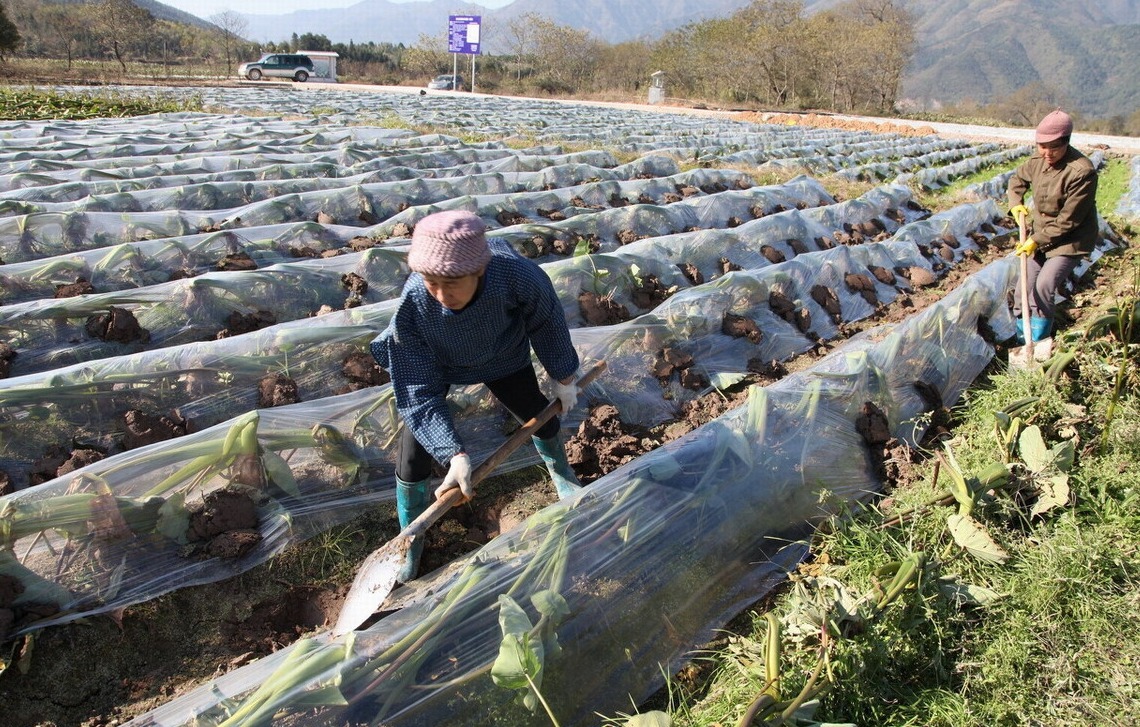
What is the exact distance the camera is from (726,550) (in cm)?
236

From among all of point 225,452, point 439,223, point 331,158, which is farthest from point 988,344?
point 331,158

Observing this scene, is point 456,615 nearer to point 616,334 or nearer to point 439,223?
point 439,223

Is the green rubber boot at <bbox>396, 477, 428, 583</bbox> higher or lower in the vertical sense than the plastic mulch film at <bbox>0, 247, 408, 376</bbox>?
lower

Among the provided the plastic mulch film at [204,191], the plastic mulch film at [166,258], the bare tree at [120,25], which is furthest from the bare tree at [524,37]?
the plastic mulch film at [166,258]

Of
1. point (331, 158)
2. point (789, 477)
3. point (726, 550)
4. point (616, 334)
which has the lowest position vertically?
point (726, 550)

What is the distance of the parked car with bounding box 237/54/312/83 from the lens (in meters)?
32.1

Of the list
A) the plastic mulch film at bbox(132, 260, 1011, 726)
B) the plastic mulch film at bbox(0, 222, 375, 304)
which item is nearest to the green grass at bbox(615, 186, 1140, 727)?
the plastic mulch film at bbox(132, 260, 1011, 726)

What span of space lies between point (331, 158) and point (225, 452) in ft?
22.4

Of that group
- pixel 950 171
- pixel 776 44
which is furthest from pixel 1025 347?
pixel 776 44

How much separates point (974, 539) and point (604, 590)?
123 centimetres

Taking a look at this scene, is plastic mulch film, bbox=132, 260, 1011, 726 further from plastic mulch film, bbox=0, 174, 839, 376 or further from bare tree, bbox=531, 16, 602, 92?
bare tree, bbox=531, 16, 602, 92

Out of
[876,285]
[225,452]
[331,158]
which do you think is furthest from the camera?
[331,158]

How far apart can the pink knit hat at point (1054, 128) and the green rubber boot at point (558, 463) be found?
333 centimetres

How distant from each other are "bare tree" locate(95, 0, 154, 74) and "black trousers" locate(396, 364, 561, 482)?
3594cm
